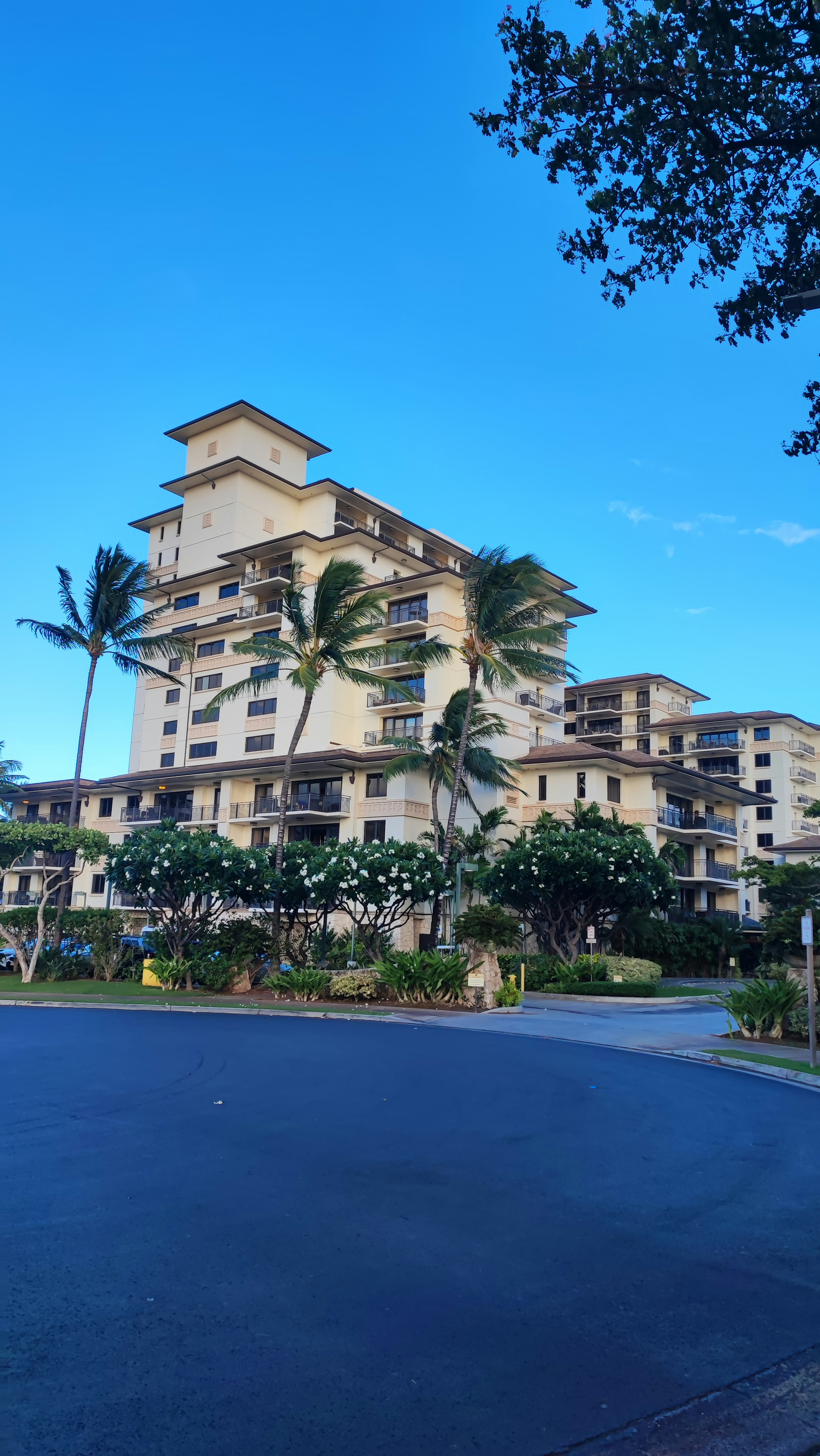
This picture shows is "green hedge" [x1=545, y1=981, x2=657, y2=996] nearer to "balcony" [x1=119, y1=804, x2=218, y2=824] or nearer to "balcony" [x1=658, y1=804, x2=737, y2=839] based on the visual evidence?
"balcony" [x1=658, y1=804, x2=737, y2=839]

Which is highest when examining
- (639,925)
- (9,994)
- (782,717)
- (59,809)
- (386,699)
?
(782,717)

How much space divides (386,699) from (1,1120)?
43393 millimetres

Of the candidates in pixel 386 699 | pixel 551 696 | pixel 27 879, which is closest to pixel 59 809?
pixel 27 879

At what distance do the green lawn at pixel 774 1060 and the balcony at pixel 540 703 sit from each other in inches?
1482

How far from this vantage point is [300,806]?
53125mm

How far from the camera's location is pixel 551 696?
6034cm

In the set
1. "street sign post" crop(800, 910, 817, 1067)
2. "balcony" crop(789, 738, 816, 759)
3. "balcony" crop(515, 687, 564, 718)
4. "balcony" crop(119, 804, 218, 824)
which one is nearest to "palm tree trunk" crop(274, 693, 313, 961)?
"street sign post" crop(800, 910, 817, 1067)

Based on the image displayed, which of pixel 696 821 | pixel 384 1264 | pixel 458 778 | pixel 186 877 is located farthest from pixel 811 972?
pixel 696 821

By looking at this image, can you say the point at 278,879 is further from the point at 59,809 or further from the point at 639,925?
the point at 59,809

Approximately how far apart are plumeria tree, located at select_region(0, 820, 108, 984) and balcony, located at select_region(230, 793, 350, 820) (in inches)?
583

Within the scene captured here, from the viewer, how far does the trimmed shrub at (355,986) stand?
2869 centimetres

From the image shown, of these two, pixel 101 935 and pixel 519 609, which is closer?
pixel 101 935

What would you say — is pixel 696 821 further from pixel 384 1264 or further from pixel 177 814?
pixel 384 1264

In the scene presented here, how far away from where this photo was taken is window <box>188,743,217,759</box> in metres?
58.4
